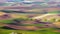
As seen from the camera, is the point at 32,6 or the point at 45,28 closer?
the point at 45,28

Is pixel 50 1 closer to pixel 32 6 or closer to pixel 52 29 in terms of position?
pixel 32 6

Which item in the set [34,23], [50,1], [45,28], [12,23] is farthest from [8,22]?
[50,1]

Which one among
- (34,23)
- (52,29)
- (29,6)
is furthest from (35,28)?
(29,6)

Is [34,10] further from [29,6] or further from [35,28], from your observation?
[35,28]

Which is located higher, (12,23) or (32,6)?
(32,6)

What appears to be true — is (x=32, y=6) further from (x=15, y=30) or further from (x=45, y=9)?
(x=15, y=30)

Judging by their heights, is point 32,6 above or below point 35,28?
above

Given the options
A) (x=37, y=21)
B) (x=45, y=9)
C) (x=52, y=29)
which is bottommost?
(x=52, y=29)

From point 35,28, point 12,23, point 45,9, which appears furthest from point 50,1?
point 12,23

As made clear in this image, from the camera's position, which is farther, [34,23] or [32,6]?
[32,6]
